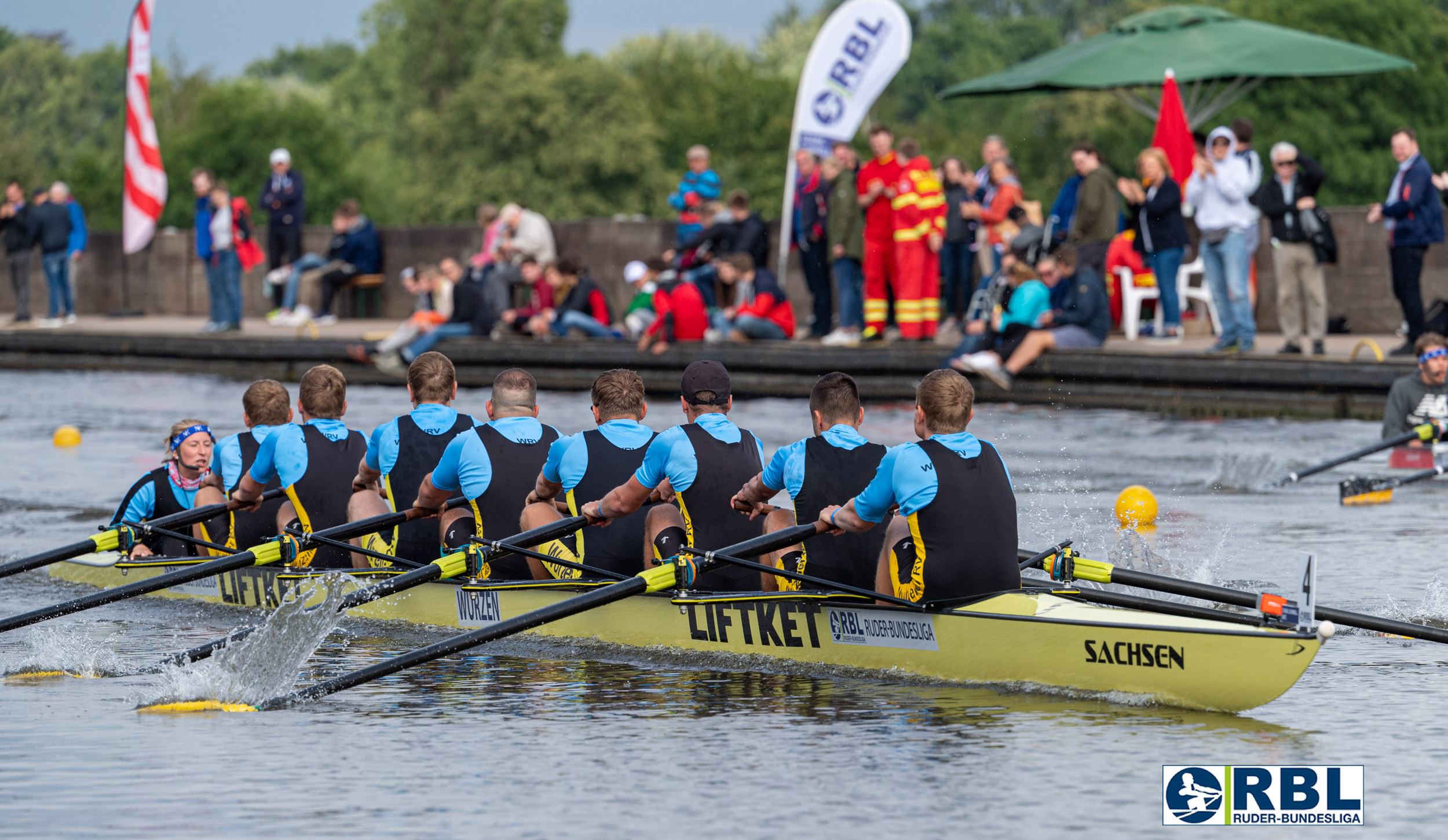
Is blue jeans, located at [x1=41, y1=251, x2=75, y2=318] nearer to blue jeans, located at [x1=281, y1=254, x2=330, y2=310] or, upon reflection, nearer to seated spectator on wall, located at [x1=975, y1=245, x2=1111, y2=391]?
blue jeans, located at [x1=281, y1=254, x2=330, y2=310]

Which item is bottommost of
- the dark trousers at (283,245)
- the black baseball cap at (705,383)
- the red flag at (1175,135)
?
the black baseball cap at (705,383)

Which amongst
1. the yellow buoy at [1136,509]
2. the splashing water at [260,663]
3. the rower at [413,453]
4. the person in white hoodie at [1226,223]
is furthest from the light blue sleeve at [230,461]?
the person in white hoodie at [1226,223]

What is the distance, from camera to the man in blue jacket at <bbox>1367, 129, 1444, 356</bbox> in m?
16.4

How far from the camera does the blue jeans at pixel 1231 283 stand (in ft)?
56.0

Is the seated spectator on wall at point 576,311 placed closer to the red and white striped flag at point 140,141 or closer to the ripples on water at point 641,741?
the red and white striped flag at point 140,141

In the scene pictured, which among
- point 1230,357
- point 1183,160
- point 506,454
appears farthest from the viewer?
point 1183,160

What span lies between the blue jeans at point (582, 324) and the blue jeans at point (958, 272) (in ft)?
12.7

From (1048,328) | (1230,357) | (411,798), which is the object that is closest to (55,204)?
(1048,328)

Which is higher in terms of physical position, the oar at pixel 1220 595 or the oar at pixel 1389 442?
the oar at pixel 1389 442

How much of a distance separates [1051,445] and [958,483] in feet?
30.0

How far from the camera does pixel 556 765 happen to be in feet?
21.6

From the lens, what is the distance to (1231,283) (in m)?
17.2

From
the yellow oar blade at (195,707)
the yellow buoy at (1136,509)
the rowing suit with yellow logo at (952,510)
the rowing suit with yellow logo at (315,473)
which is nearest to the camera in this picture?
the rowing suit with yellow logo at (952,510)

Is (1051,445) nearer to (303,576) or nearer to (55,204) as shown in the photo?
(303,576)
